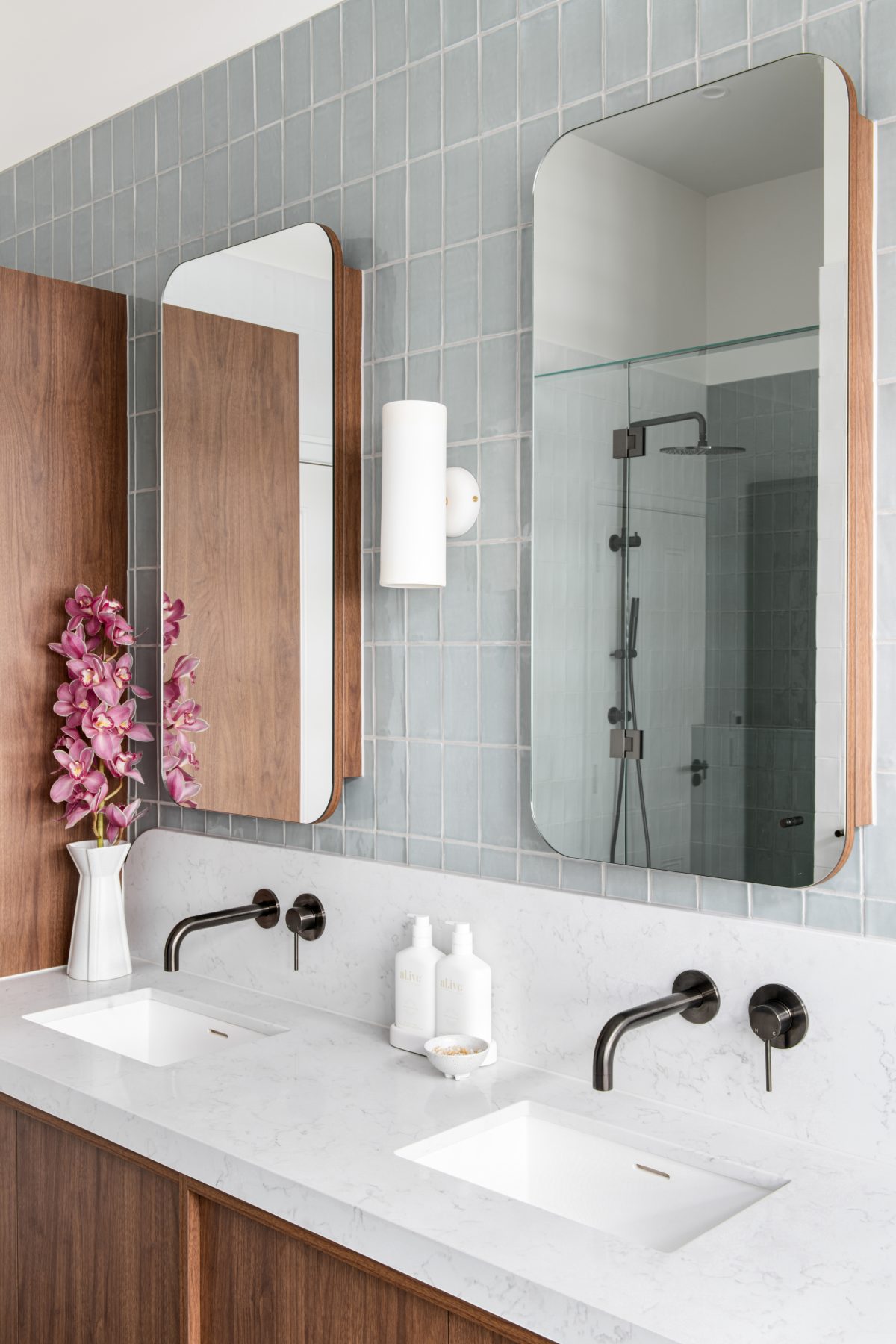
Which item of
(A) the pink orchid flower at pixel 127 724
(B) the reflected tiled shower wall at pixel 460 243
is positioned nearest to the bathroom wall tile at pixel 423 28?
(B) the reflected tiled shower wall at pixel 460 243

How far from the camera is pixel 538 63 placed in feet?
5.41

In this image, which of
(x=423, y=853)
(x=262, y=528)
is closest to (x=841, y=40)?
(x=262, y=528)

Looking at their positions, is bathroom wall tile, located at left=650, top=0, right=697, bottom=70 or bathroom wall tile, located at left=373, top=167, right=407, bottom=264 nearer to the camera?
bathroom wall tile, located at left=650, top=0, right=697, bottom=70

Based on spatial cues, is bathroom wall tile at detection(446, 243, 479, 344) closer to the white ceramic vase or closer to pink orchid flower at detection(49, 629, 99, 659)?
pink orchid flower at detection(49, 629, 99, 659)

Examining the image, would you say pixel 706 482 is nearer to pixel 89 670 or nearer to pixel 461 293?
pixel 461 293

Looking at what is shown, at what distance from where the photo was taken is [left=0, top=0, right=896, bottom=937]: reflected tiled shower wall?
1.49 m

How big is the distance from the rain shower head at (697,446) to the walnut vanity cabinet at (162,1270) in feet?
3.19

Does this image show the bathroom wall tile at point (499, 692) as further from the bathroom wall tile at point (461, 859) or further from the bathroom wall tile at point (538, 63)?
the bathroom wall tile at point (538, 63)

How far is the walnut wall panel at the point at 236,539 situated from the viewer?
195cm

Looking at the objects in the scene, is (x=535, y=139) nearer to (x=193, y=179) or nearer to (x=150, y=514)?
(x=193, y=179)

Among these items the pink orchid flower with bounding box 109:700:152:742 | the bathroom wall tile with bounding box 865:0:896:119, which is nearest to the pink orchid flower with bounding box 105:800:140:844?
the pink orchid flower with bounding box 109:700:152:742

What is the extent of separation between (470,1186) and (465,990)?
1.33 feet

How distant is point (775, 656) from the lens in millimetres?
1373

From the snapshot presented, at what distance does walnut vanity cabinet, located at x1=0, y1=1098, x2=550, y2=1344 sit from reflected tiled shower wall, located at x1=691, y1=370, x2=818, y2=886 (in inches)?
23.7
